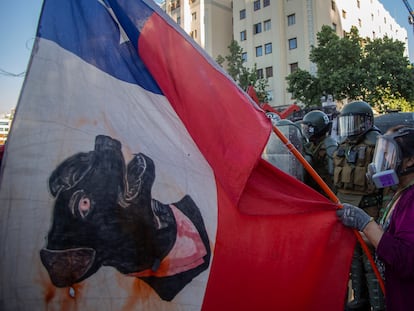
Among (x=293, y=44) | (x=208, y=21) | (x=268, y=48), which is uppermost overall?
(x=208, y=21)

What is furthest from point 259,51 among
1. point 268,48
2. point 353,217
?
point 353,217

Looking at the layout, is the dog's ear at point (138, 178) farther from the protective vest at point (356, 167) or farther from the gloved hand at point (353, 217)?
the protective vest at point (356, 167)

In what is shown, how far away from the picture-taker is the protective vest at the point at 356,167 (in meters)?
3.54

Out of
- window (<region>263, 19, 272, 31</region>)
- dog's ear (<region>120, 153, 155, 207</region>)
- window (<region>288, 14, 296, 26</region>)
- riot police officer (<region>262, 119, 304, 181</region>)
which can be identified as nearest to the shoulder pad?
riot police officer (<region>262, 119, 304, 181</region>)

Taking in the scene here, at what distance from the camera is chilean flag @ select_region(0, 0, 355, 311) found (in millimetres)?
1897

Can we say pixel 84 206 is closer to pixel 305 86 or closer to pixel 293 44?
pixel 305 86

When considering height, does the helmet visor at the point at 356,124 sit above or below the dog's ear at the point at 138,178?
above

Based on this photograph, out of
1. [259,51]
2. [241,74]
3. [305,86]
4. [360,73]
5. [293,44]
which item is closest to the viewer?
[360,73]

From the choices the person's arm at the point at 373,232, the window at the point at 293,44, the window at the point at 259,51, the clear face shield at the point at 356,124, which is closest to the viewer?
the person's arm at the point at 373,232

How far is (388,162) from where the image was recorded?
201 centimetres

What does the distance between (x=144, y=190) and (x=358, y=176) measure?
92.7 inches

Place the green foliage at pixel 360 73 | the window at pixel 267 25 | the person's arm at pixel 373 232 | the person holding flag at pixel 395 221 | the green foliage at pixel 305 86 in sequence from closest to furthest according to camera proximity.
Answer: the person holding flag at pixel 395 221, the person's arm at pixel 373 232, the green foliage at pixel 360 73, the green foliage at pixel 305 86, the window at pixel 267 25

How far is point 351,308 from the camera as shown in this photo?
3629mm

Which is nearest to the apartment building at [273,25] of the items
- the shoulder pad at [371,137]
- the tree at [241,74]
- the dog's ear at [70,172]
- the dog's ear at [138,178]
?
the tree at [241,74]
